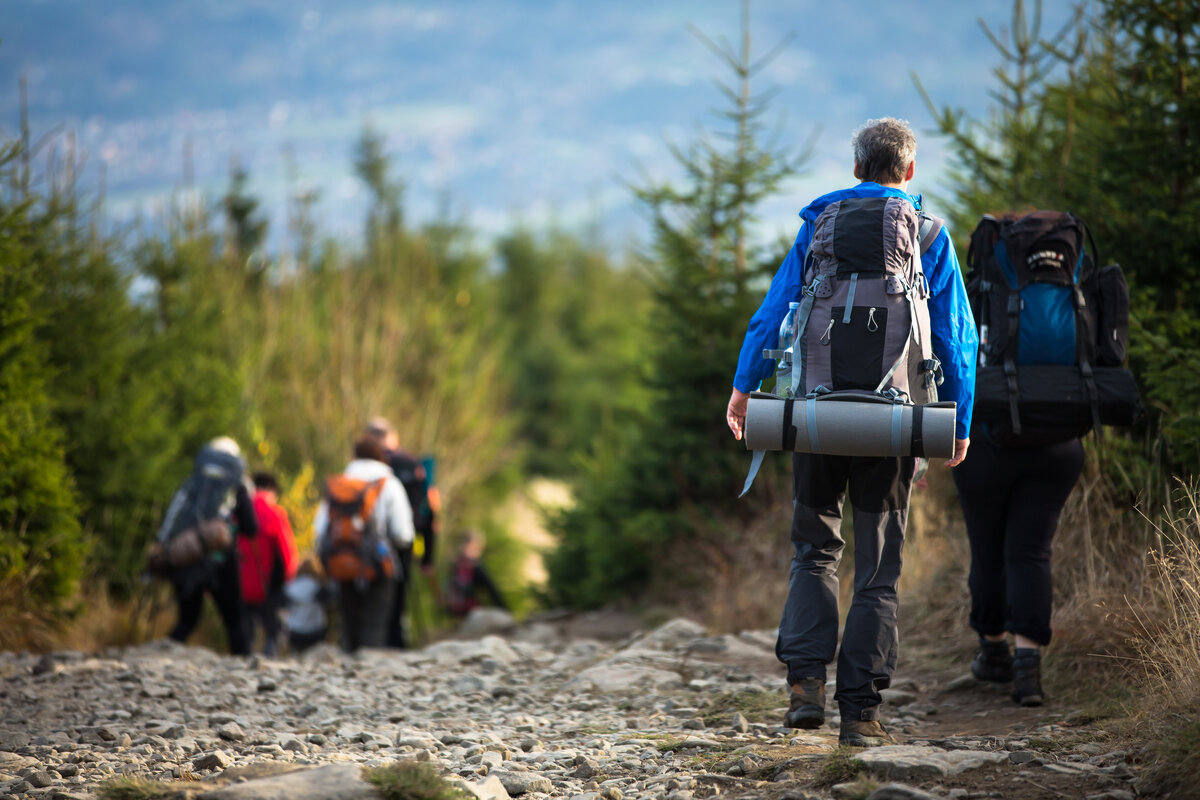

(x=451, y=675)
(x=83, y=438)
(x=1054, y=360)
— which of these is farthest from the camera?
(x=83, y=438)

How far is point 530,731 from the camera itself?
15.8ft

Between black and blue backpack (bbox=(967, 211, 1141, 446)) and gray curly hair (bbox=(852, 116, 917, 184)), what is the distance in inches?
35.7

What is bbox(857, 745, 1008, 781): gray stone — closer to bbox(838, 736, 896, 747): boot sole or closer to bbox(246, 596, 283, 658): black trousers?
bbox(838, 736, 896, 747): boot sole

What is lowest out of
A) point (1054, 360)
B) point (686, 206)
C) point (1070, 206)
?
point (1054, 360)

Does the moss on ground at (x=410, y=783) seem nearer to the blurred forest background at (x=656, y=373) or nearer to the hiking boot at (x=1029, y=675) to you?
the blurred forest background at (x=656, y=373)

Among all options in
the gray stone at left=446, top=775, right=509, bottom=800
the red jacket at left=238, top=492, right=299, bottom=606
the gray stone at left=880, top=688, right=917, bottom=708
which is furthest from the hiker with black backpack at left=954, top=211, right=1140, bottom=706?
the red jacket at left=238, top=492, right=299, bottom=606

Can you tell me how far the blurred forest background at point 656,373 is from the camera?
5.70 meters

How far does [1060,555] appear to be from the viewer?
5750 millimetres

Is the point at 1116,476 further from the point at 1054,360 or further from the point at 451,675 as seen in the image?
the point at 451,675

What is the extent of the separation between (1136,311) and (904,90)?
4.00 meters

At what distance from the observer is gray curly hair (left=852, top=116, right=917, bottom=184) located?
3.96 meters

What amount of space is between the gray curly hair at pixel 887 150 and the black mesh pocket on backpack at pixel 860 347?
610 millimetres

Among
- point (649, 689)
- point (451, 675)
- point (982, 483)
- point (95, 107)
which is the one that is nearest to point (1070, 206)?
point (982, 483)

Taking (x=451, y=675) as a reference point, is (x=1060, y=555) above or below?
above
